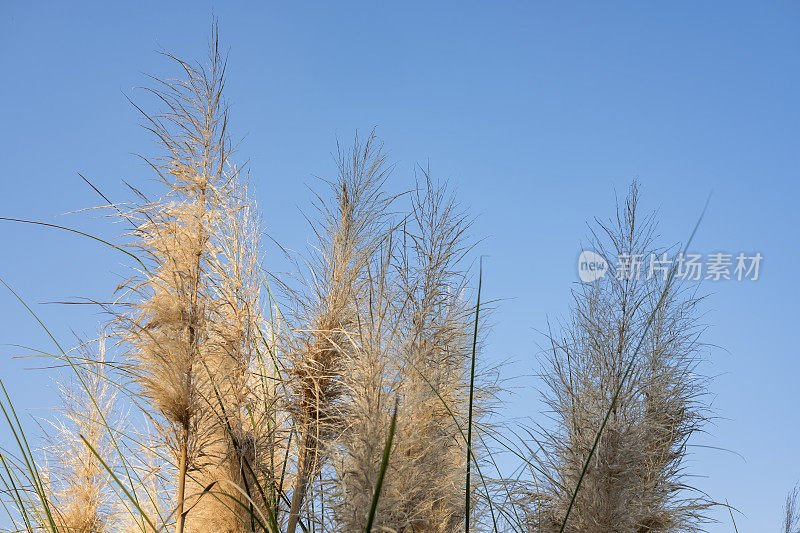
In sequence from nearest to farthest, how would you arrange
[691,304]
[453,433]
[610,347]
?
[453,433] < [610,347] < [691,304]

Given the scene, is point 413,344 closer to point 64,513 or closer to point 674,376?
point 674,376

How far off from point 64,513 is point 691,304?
16.4 ft

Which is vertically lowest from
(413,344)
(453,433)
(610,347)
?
(453,433)

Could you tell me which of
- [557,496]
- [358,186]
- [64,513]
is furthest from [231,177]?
[64,513]

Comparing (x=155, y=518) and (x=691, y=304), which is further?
(x=691, y=304)

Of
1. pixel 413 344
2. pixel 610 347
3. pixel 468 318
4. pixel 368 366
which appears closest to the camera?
pixel 368 366

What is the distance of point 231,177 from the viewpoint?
3.25m

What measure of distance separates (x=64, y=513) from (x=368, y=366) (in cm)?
354

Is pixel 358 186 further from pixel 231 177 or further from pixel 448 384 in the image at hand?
pixel 448 384

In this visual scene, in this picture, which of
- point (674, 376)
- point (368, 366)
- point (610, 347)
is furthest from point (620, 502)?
point (674, 376)

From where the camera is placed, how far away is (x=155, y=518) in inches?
162

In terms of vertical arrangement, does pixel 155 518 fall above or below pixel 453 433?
below

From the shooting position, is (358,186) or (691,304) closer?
(358,186)

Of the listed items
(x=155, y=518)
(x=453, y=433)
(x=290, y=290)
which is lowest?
(x=155, y=518)
